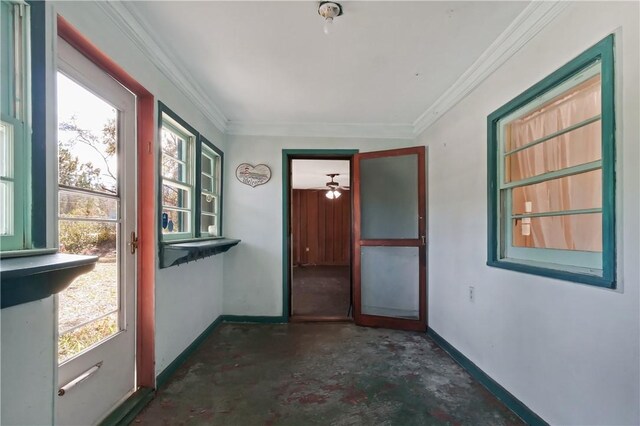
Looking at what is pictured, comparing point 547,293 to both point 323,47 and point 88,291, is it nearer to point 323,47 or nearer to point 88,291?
point 323,47

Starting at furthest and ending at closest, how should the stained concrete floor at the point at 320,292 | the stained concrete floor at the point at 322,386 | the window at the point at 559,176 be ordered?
the stained concrete floor at the point at 320,292 < the stained concrete floor at the point at 322,386 < the window at the point at 559,176

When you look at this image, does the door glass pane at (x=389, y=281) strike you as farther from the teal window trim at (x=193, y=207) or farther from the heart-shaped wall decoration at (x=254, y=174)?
the teal window trim at (x=193, y=207)

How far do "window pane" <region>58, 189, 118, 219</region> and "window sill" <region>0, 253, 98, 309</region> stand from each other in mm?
466

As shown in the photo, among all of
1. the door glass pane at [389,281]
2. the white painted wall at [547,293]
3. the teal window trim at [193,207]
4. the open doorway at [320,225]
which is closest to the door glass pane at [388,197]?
the door glass pane at [389,281]

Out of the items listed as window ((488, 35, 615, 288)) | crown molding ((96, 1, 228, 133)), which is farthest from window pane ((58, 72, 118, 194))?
window ((488, 35, 615, 288))

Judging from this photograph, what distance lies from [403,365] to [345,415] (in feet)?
2.98

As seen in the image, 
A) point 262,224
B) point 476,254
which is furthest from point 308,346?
point 476,254

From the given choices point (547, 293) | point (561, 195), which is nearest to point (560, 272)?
point (547, 293)

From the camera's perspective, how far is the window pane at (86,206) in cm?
156

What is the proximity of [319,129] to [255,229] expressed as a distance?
1.55 meters

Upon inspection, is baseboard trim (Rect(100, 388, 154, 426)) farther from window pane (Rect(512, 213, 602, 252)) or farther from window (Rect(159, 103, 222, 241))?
window pane (Rect(512, 213, 602, 252))

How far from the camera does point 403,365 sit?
8.77ft

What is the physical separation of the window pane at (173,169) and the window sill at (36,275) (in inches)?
53.3

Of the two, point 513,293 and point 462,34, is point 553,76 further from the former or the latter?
point 513,293
